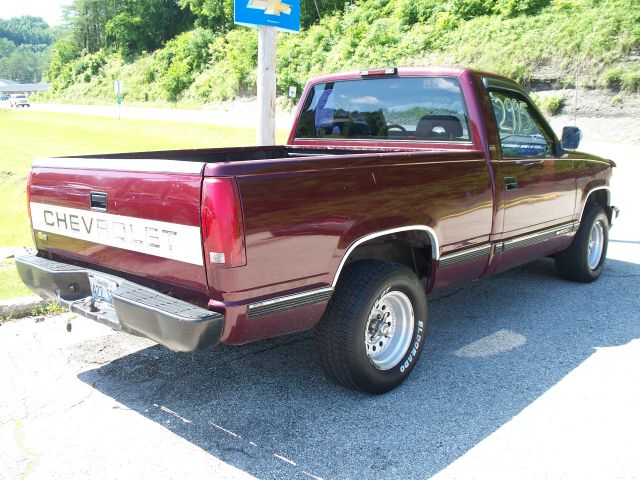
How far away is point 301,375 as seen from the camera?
3.65 m

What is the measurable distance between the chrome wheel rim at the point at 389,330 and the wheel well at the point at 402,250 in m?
0.31

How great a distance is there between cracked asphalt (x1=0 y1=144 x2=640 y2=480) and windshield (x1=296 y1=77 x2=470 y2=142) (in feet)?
5.05

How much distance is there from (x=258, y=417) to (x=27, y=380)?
1.53 m

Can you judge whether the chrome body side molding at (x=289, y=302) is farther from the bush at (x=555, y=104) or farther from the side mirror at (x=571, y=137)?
the bush at (x=555, y=104)

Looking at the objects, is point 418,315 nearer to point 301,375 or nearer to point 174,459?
point 301,375

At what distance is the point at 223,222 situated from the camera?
100 inches

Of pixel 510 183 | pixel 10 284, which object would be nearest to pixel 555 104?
pixel 510 183

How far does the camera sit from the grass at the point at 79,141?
11.9 m

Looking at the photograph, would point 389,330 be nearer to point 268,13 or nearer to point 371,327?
point 371,327

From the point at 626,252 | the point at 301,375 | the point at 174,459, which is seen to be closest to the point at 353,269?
the point at 301,375

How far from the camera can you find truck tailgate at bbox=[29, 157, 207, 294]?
2.70 meters

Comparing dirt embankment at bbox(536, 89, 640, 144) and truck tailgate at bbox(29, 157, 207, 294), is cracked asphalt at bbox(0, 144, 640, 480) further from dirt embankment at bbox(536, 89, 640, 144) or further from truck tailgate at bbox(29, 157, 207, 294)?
dirt embankment at bbox(536, 89, 640, 144)

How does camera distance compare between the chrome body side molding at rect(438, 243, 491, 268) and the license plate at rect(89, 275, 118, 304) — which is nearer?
the license plate at rect(89, 275, 118, 304)

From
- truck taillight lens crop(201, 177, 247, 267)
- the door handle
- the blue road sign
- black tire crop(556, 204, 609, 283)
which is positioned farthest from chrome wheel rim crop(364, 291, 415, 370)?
the blue road sign
